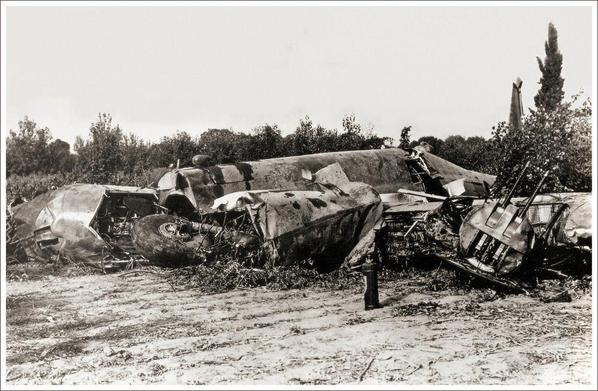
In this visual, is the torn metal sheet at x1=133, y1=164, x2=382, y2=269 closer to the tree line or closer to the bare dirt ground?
the bare dirt ground

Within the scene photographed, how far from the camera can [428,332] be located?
6676 mm

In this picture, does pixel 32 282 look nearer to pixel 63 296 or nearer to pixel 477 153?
pixel 63 296

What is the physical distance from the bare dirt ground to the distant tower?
5.39 m

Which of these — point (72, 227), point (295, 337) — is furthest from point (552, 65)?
point (72, 227)

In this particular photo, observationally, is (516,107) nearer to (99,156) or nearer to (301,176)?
(301,176)

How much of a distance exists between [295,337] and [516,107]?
34.9 ft

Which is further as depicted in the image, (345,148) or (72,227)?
(345,148)

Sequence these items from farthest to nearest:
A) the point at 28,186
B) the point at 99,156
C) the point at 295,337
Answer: the point at 99,156 → the point at 28,186 → the point at 295,337

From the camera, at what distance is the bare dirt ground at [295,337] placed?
5.38 meters

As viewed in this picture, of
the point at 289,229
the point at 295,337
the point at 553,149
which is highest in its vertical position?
the point at 553,149

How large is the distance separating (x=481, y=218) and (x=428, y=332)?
3.06 m

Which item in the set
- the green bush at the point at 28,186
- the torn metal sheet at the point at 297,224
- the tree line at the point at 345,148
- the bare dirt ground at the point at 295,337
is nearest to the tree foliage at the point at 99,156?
the tree line at the point at 345,148

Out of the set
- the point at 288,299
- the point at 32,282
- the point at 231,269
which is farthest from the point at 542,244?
the point at 32,282

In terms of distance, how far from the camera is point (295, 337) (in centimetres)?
654
